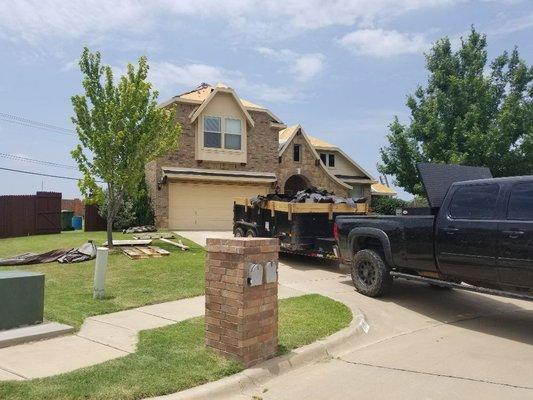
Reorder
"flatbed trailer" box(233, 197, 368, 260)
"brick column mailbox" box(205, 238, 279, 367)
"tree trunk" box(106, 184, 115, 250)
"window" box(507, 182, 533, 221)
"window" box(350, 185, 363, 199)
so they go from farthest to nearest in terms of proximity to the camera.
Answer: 1. "window" box(350, 185, 363, 199)
2. "tree trunk" box(106, 184, 115, 250)
3. "flatbed trailer" box(233, 197, 368, 260)
4. "window" box(507, 182, 533, 221)
5. "brick column mailbox" box(205, 238, 279, 367)

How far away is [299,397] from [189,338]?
72.6 inches

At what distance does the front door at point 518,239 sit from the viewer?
644 cm

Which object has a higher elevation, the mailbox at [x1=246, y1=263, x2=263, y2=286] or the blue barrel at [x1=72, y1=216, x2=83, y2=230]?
the blue barrel at [x1=72, y1=216, x2=83, y2=230]

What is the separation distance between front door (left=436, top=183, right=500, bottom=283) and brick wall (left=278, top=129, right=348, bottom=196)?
64.1ft

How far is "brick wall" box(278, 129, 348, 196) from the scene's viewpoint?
1073 inches

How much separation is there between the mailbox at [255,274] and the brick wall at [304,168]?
21501mm

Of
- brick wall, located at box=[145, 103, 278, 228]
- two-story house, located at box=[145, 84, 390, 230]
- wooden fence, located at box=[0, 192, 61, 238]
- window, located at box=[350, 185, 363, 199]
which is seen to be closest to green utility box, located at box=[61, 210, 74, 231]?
wooden fence, located at box=[0, 192, 61, 238]

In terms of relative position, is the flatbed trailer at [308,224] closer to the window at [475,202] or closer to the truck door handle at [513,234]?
the window at [475,202]

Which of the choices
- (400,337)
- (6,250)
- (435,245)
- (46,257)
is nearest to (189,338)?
(400,337)

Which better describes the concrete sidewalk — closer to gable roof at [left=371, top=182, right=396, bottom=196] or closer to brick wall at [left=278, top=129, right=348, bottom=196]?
brick wall at [left=278, top=129, right=348, bottom=196]

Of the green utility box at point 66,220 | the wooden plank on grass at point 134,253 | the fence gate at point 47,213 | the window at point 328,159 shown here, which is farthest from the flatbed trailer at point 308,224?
the window at point 328,159

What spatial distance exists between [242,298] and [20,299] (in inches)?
123

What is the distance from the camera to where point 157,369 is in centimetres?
506

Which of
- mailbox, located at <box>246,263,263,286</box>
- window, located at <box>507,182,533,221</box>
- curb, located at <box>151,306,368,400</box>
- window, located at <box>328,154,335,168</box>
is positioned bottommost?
curb, located at <box>151,306,368,400</box>
